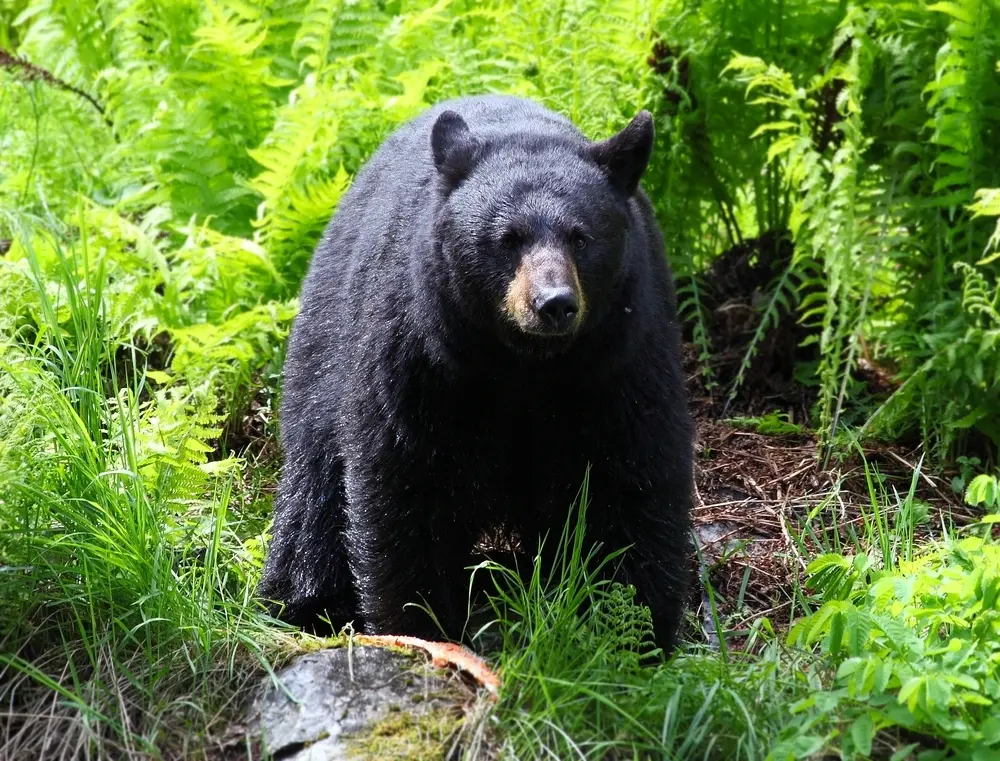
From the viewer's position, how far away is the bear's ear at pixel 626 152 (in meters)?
4.93

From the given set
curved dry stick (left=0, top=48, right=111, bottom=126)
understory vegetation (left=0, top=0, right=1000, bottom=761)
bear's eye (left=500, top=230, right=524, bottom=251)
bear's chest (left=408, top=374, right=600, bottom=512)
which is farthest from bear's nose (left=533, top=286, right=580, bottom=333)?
curved dry stick (left=0, top=48, right=111, bottom=126)

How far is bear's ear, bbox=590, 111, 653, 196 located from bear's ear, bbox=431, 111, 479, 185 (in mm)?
483

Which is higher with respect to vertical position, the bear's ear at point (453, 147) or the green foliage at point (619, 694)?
the bear's ear at point (453, 147)

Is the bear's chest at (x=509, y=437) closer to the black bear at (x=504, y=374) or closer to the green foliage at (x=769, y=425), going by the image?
the black bear at (x=504, y=374)

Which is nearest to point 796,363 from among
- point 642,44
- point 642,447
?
point 642,44

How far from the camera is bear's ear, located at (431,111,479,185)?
4.92 meters

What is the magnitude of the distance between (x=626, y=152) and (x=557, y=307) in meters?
0.95

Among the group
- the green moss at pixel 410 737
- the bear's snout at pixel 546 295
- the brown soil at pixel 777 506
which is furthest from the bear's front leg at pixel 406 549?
the brown soil at pixel 777 506

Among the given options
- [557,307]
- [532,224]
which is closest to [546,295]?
[557,307]

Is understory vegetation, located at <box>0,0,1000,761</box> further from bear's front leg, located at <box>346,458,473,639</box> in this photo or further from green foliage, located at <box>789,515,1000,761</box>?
bear's front leg, located at <box>346,458,473,639</box>

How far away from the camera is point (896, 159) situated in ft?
22.6

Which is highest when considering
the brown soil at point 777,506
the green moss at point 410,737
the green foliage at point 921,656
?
the green foliage at point 921,656

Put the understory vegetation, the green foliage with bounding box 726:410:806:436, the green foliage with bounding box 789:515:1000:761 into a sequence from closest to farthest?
the green foliage with bounding box 789:515:1000:761
the understory vegetation
the green foliage with bounding box 726:410:806:436

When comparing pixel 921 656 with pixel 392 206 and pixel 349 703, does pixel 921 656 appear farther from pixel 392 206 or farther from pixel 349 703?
pixel 392 206
